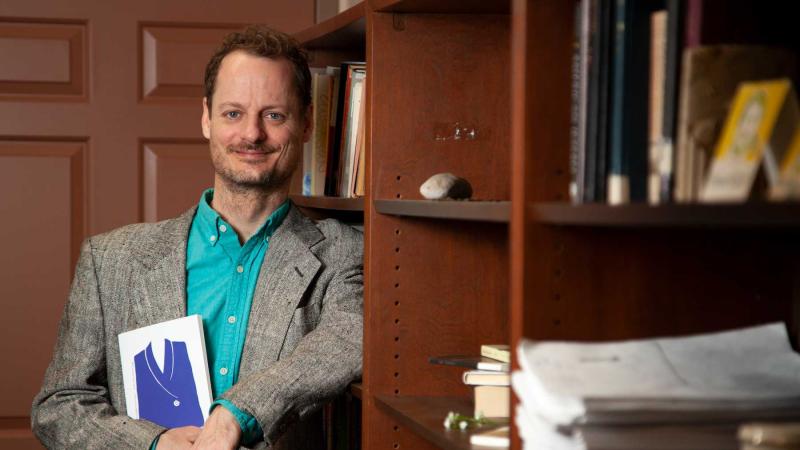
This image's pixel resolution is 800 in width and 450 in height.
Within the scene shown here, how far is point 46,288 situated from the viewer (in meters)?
2.94

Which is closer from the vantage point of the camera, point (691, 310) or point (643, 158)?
point (643, 158)

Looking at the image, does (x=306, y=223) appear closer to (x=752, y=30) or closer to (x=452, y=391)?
(x=452, y=391)

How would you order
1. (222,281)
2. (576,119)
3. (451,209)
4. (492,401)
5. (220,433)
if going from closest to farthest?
(576,119) → (451,209) → (492,401) → (220,433) → (222,281)

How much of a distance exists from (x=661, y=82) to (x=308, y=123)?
132cm

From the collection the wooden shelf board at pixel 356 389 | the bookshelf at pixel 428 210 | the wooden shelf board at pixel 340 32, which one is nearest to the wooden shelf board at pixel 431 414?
the bookshelf at pixel 428 210

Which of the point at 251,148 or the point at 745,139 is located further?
the point at 251,148

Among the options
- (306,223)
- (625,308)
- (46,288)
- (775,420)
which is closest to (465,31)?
(306,223)

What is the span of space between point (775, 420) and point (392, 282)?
820mm

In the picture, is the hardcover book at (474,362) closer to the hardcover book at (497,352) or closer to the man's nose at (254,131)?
the hardcover book at (497,352)

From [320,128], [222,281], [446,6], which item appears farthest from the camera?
[320,128]

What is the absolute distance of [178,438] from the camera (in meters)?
2.01

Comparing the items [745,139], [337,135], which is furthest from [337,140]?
[745,139]

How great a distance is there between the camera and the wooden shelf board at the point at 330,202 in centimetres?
206

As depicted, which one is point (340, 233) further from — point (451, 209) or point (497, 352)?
point (451, 209)
